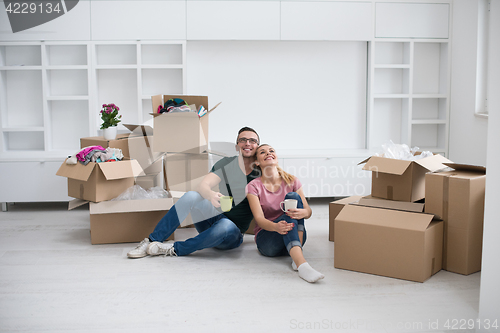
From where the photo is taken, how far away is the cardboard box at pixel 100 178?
292 cm

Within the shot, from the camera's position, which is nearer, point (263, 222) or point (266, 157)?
point (263, 222)

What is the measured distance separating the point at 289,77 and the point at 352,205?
7.38 ft

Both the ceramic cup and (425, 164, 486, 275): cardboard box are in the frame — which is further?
the ceramic cup

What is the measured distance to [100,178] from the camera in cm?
293

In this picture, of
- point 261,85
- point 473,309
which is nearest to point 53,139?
point 261,85

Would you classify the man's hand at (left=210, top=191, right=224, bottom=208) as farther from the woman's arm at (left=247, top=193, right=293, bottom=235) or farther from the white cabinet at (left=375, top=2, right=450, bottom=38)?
the white cabinet at (left=375, top=2, right=450, bottom=38)

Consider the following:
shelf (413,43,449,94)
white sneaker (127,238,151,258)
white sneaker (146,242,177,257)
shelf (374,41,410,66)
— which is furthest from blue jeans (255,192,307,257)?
shelf (413,43,449,94)

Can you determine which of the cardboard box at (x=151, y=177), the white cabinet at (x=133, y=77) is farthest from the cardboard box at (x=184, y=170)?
the white cabinet at (x=133, y=77)

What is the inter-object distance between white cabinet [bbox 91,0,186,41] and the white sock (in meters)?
2.75

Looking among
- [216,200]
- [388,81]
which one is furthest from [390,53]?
[216,200]

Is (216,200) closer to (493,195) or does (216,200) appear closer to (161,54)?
(493,195)

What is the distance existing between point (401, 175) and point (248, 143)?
3.22 ft

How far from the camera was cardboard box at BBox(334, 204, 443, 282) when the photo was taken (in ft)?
7.57

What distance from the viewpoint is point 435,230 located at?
7.76 ft
